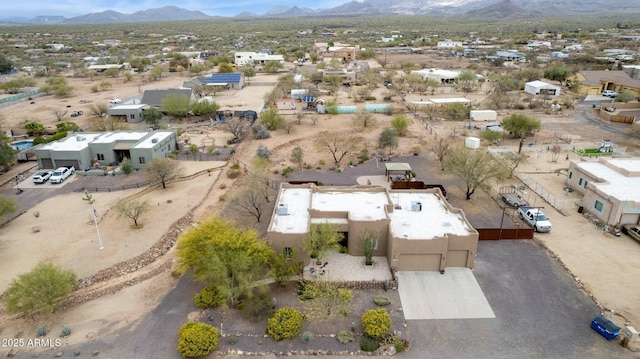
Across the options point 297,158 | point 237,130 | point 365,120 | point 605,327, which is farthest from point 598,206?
point 237,130

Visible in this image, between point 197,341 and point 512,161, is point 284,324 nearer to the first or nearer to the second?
point 197,341

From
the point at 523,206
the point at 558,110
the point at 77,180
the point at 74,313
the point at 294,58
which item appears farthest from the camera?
the point at 294,58

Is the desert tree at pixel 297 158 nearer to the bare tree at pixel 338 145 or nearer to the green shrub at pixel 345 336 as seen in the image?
the bare tree at pixel 338 145

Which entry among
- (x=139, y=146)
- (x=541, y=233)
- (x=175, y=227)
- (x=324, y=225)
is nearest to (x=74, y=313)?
(x=175, y=227)

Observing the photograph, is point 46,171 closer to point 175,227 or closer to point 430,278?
point 175,227

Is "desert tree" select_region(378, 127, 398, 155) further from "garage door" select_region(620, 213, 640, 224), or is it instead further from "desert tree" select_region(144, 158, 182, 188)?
"desert tree" select_region(144, 158, 182, 188)

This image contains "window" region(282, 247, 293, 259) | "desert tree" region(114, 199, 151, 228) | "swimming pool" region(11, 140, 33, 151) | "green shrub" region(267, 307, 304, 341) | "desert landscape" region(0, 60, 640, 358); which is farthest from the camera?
"swimming pool" region(11, 140, 33, 151)

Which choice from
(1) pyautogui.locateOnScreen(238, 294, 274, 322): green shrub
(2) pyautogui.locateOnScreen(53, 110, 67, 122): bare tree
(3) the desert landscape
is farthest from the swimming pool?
(1) pyautogui.locateOnScreen(238, 294, 274, 322): green shrub
